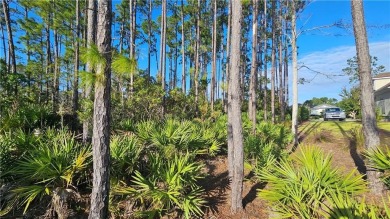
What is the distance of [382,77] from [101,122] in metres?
46.7

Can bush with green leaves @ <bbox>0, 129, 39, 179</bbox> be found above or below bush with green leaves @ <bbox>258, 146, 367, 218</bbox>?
above

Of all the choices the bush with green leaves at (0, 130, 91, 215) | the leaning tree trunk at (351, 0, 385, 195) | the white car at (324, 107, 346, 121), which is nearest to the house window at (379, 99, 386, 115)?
the white car at (324, 107, 346, 121)

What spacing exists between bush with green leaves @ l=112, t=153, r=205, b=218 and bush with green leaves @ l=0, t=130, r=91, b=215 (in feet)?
3.16

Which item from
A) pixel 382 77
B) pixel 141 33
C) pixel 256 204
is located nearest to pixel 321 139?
pixel 256 204

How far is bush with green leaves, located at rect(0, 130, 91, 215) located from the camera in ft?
15.9

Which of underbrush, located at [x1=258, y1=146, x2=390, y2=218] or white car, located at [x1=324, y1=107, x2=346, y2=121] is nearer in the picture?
underbrush, located at [x1=258, y1=146, x2=390, y2=218]

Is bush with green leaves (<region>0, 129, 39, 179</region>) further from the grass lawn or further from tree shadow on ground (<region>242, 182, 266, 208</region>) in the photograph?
the grass lawn

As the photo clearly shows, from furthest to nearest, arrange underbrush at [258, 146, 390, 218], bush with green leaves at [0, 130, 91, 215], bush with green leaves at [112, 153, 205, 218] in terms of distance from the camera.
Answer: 1. bush with green leaves at [112, 153, 205, 218]
2. bush with green leaves at [0, 130, 91, 215]
3. underbrush at [258, 146, 390, 218]

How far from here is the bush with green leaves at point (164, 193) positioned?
211 inches

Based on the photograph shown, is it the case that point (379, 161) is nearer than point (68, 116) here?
Yes

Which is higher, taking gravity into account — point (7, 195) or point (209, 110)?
point (209, 110)

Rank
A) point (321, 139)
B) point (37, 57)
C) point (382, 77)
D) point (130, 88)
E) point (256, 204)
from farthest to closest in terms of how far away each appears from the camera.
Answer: point (382, 77), point (37, 57), point (130, 88), point (321, 139), point (256, 204)

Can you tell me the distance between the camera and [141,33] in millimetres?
28797

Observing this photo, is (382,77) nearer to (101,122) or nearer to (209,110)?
(209,110)
